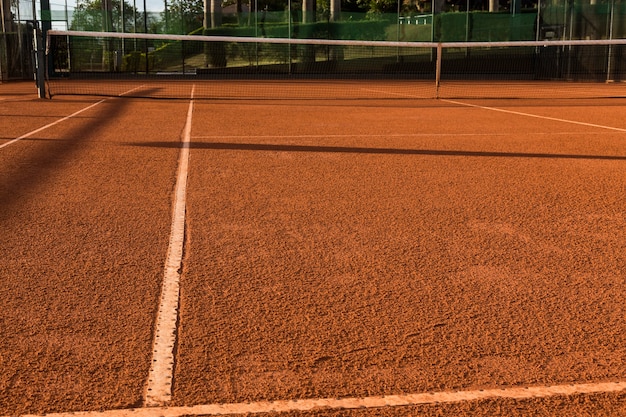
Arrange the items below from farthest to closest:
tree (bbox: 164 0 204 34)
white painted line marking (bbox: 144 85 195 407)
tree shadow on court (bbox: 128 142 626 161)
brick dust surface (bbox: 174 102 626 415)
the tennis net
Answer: tree (bbox: 164 0 204 34) → the tennis net → tree shadow on court (bbox: 128 142 626 161) → brick dust surface (bbox: 174 102 626 415) → white painted line marking (bbox: 144 85 195 407)

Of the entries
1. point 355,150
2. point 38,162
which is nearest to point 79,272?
point 38,162

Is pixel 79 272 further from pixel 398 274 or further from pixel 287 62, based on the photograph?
pixel 287 62

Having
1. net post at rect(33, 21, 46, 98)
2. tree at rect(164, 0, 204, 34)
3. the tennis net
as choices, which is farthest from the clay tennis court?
tree at rect(164, 0, 204, 34)

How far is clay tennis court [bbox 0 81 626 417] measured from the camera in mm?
2459

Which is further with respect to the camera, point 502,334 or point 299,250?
point 299,250

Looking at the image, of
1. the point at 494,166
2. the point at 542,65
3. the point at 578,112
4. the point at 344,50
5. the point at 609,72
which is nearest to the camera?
the point at 494,166

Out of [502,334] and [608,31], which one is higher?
[608,31]

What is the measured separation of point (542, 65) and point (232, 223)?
95.5 ft

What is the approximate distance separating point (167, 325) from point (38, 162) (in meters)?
4.73

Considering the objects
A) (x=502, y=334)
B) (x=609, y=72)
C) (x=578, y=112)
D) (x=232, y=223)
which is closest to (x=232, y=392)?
(x=502, y=334)

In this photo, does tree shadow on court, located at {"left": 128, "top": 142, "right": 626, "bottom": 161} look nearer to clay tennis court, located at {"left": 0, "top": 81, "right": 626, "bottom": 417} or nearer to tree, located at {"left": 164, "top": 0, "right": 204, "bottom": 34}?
clay tennis court, located at {"left": 0, "top": 81, "right": 626, "bottom": 417}

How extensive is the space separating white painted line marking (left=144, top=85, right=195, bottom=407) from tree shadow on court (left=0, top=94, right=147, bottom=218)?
1.18 m

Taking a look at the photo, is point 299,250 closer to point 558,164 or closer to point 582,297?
point 582,297

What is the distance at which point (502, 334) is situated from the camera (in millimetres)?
2938
